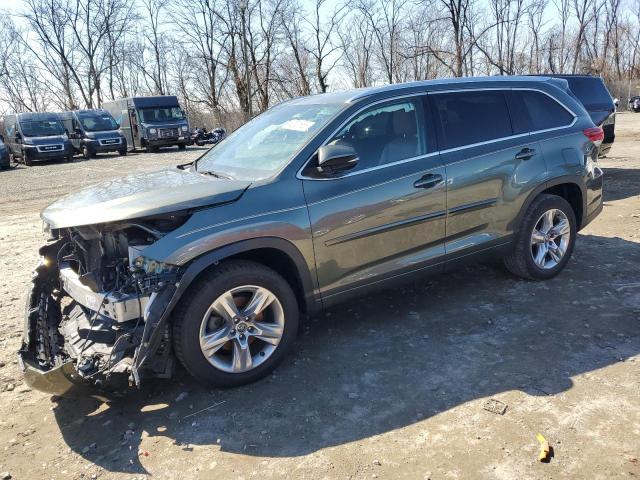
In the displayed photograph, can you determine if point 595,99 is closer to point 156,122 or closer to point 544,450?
point 544,450

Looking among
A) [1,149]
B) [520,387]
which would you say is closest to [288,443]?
[520,387]

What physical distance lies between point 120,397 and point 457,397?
2128 mm

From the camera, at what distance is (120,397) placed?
3.30 metres

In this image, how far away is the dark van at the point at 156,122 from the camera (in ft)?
78.7

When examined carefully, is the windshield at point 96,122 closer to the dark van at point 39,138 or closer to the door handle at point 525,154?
the dark van at point 39,138

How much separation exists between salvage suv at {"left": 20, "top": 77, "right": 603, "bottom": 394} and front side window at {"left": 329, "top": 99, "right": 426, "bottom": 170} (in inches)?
0.4

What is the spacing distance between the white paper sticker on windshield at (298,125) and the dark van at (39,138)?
20714 mm

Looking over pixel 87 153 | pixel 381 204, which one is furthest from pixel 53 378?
pixel 87 153

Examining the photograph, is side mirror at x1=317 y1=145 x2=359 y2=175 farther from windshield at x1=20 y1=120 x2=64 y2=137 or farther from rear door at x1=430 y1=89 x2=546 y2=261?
windshield at x1=20 y1=120 x2=64 y2=137

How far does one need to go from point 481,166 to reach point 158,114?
74.0 feet

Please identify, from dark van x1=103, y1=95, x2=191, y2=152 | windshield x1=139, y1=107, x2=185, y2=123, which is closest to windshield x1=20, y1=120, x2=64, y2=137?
dark van x1=103, y1=95, x2=191, y2=152

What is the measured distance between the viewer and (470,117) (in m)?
4.38

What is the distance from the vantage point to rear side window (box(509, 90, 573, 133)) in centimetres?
463

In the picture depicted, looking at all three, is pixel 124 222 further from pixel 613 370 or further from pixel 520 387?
pixel 613 370
